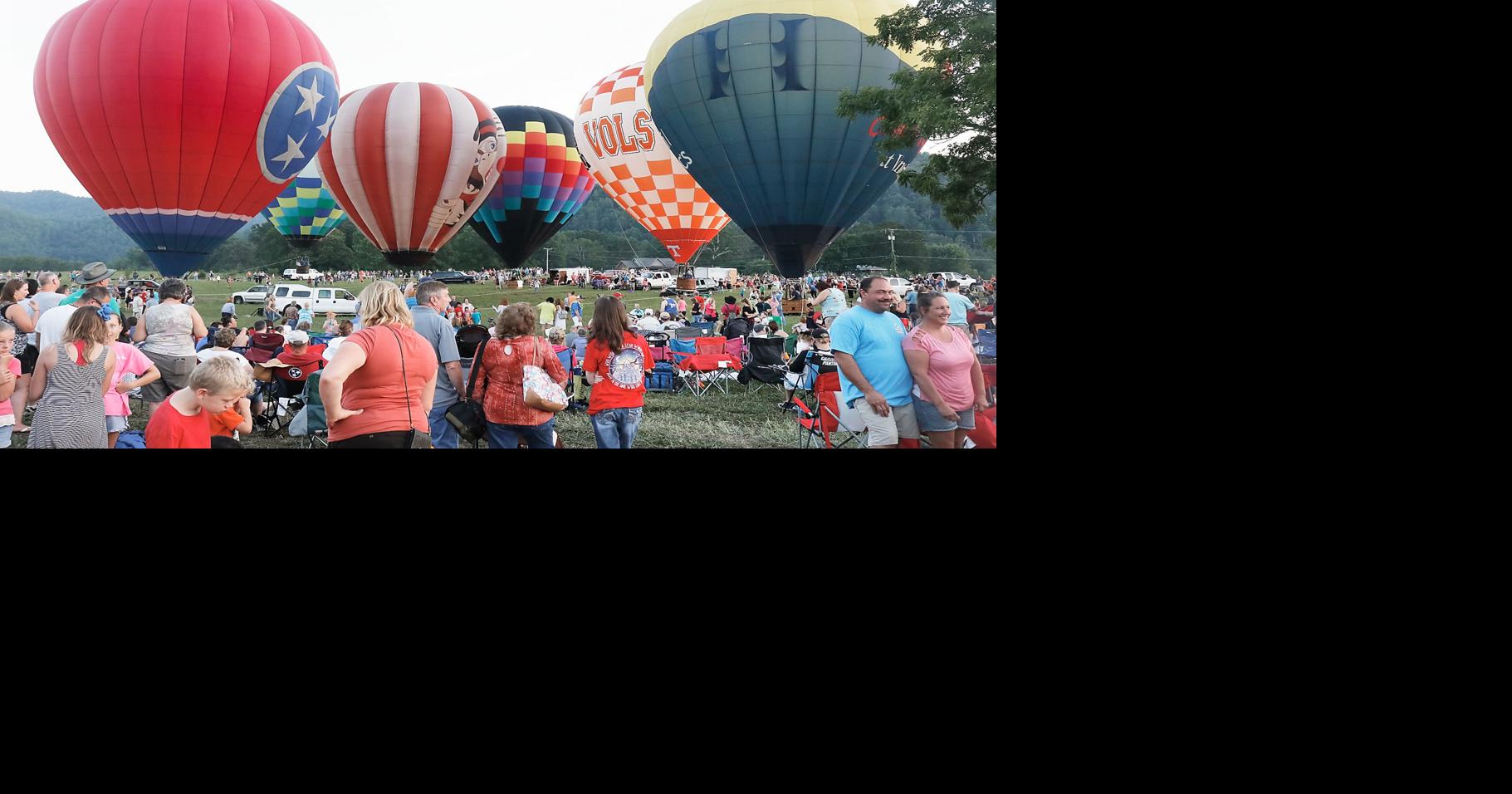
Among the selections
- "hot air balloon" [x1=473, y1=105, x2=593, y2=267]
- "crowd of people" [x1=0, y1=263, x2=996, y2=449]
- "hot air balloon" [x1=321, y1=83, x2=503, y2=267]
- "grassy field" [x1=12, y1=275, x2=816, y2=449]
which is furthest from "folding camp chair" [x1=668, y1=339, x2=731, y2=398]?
"hot air balloon" [x1=473, y1=105, x2=593, y2=267]

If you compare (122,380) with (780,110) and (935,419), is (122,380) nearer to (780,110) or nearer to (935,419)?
(935,419)

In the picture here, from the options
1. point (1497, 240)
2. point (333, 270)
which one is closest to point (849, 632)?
point (1497, 240)

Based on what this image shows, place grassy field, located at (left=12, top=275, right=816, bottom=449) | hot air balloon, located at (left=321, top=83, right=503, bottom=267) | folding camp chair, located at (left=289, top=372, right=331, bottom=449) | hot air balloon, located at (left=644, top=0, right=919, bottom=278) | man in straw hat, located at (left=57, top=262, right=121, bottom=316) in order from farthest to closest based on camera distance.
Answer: hot air balloon, located at (left=321, top=83, right=503, bottom=267), hot air balloon, located at (left=644, top=0, right=919, bottom=278), grassy field, located at (left=12, top=275, right=816, bottom=449), folding camp chair, located at (left=289, top=372, right=331, bottom=449), man in straw hat, located at (left=57, top=262, right=121, bottom=316)

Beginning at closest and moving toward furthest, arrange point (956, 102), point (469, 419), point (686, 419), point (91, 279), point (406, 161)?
point (469, 419) → point (91, 279) → point (956, 102) → point (686, 419) → point (406, 161)

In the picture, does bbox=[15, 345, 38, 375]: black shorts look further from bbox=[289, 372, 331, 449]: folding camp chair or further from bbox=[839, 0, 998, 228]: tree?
bbox=[839, 0, 998, 228]: tree

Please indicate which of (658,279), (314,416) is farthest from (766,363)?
(658,279)

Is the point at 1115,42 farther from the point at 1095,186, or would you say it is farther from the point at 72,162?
the point at 72,162

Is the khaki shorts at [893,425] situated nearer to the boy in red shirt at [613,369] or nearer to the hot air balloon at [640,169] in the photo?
the boy in red shirt at [613,369]

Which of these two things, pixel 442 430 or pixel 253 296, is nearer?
pixel 442 430
